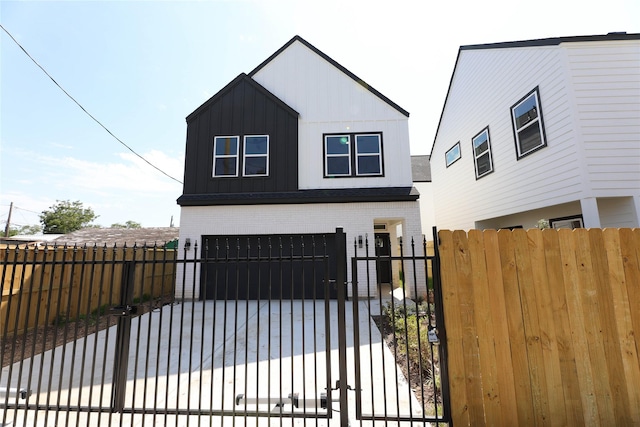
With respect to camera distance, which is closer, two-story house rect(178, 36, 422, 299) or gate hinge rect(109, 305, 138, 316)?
gate hinge rect(109, 305, 138, 316)

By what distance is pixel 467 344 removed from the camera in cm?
254

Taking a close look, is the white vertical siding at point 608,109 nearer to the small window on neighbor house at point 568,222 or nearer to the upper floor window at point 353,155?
the small window on neighbor house at point 568,222

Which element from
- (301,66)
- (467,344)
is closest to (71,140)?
(301,66)

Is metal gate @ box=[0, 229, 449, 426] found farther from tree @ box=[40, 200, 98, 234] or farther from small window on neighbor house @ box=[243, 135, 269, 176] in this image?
tree @ box=[40, 200, 98, 234]

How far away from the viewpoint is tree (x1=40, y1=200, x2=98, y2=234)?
35000mm

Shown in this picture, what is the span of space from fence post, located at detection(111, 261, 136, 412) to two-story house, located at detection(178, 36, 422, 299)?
611 centimetres

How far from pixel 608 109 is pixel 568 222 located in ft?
9.94

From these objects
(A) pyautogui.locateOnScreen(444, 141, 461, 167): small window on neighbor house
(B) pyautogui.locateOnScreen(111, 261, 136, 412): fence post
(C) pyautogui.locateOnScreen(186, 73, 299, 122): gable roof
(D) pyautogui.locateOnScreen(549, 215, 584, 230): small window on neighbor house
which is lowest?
(B) pyautogui.locateOnScreen(111, 261, 136, 412): fence post

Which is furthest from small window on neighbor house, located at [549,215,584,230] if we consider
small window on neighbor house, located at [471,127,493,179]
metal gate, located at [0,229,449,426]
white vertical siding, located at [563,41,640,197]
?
metal gate, located at [0,229,449,426]

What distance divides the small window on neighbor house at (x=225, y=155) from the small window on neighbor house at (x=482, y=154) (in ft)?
30.5

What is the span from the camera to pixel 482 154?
10.2 meters

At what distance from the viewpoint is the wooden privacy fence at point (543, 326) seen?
245cm

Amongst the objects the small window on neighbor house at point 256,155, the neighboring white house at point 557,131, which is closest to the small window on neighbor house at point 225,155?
the small window on neighbor house at point 256,155

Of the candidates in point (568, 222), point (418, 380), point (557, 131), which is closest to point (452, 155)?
point (557, 131)
